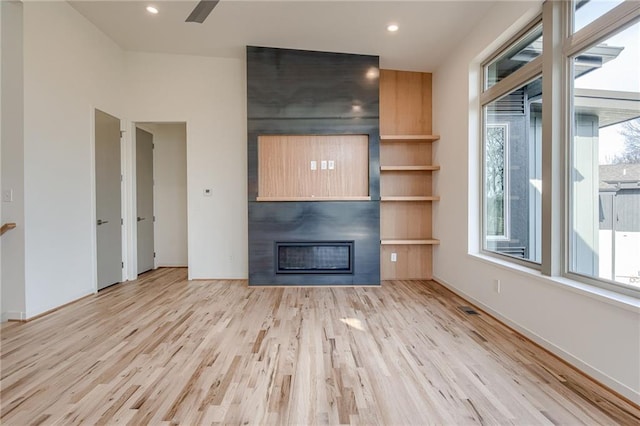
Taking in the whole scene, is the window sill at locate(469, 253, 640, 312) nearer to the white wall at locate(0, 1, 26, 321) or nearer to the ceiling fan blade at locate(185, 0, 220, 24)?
the ceiling fan blade at locate(185, 0, 220, 24)

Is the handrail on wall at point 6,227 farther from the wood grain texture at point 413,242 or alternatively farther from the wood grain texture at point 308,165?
the wood grain texture at point 413,242

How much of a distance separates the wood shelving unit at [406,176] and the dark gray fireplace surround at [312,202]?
0.46m

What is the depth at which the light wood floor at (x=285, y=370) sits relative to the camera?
158cm

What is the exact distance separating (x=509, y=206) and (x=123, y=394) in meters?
3.71

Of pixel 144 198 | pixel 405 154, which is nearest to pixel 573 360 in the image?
pixel 405 154

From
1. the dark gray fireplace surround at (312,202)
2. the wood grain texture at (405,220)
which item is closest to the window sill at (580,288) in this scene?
the wood grain texture at (405,220)

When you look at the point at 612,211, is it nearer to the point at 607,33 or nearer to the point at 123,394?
the point at 607,33

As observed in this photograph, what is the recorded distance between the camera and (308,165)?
165 inches

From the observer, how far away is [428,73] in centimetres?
455

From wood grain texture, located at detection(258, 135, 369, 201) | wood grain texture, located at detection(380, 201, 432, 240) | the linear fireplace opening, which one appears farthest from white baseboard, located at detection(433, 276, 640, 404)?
wood grain texture, located at detection(258, 135, 369, 201)

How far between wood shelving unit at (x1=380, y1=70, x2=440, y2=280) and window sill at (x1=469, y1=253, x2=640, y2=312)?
1664 millimetres

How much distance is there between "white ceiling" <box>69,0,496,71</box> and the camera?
10.2 ft

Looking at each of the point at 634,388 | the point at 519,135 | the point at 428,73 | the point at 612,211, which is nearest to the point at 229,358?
the point at 634,388

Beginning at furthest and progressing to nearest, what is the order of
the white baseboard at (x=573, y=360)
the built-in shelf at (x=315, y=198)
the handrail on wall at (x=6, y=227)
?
the built-in shelf at (x=315, y=198) < the handrail on wall at (x=6, y=227) < the white baseboard at (x=573, y=360)
